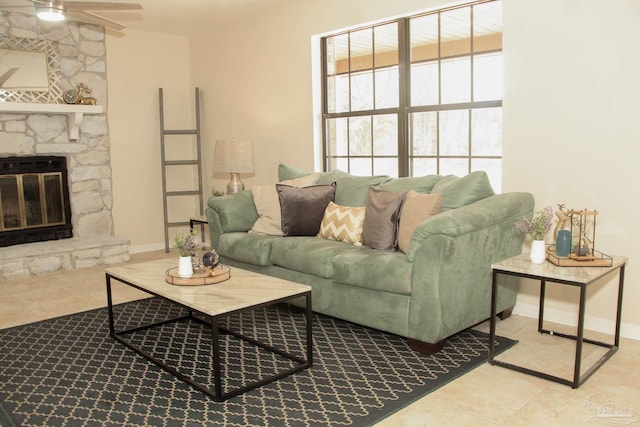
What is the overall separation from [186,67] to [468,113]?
3638 mm

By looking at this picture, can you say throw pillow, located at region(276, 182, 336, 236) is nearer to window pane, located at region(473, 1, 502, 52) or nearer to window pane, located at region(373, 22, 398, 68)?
window pane, located at region(373, 22, 398, 68)

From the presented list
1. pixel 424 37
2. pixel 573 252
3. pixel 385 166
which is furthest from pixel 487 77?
pixel 573 252

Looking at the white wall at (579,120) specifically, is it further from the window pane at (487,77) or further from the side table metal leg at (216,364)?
the side table metal leg at (216,364)

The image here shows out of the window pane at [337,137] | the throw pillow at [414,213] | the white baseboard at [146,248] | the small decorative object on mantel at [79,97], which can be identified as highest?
the small decorative object on mantel at [79,97]

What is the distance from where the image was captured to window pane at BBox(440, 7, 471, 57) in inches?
156

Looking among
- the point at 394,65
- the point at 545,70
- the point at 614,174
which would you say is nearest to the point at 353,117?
the point at 394,65

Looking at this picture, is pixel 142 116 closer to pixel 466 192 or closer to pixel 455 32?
pixel 455 32

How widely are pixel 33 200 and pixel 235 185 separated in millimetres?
1948

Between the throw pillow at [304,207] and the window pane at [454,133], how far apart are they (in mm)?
884

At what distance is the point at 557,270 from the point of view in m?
2.77

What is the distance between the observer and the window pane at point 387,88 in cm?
447

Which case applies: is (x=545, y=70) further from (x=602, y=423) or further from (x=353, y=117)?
(x=602, y=423)

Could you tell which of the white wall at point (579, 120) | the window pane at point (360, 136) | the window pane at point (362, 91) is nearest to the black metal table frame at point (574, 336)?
the white wall at point (579, 120)

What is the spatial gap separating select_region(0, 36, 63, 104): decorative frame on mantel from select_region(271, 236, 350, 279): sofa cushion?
9.74ft
